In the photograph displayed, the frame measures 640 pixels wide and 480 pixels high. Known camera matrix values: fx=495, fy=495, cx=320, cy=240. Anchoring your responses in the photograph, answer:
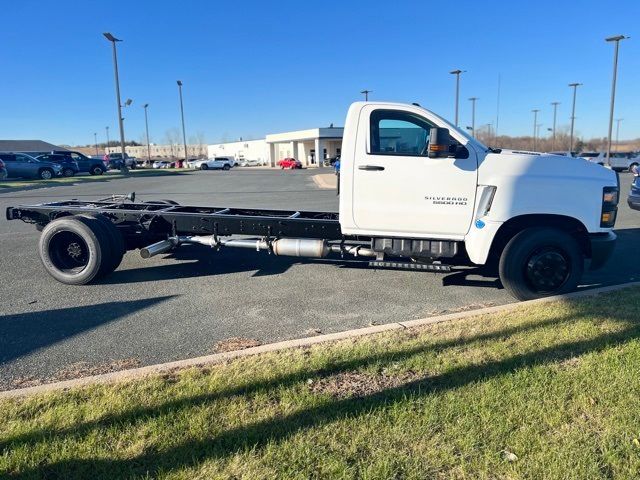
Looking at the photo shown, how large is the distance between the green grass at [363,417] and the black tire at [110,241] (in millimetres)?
3168

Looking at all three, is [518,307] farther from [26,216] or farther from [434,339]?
[26,216]

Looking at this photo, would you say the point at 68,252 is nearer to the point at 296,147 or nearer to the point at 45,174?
the point at 45,174

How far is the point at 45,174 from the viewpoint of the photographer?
31.8m

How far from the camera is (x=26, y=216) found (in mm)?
7090

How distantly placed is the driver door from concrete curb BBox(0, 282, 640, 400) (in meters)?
1.03

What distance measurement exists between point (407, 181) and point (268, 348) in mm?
2500

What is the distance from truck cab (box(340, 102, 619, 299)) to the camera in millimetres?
5289

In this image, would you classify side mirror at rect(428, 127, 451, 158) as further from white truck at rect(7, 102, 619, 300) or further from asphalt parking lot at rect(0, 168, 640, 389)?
asphalt parking lot at rect(0, 168, 640, 389)

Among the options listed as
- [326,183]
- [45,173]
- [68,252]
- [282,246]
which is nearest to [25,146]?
[45,173]

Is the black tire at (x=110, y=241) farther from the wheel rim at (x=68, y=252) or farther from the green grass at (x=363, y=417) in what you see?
the green grass at (x=363, y=417)

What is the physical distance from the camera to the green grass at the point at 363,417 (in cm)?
263

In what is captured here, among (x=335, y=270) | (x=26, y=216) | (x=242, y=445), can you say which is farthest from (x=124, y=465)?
(x=26, y=216)

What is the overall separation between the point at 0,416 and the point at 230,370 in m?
1.48

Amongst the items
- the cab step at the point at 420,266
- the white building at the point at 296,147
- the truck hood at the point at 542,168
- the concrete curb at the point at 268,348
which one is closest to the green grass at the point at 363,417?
the concrete curb at the point at 268,348
